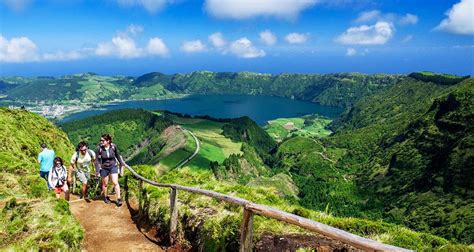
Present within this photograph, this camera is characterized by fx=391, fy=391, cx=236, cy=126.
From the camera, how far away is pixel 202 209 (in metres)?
15.9

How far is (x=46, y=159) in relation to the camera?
84.4ft

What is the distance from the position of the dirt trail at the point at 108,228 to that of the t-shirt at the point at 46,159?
9.39 ft

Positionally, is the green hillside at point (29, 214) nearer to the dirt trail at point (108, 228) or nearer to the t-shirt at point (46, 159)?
the t-shirt at point (46, 159)

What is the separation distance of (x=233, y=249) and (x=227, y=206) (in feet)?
7.96

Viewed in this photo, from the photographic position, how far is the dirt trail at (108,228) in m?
17.4

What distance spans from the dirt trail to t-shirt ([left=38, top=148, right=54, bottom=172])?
2.86m

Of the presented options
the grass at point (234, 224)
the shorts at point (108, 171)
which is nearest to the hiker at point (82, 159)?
the shorts at point (108, 171)

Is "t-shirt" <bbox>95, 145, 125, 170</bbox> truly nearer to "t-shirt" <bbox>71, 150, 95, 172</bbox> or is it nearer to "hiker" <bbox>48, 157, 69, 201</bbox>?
"t-shirt" <bbox>71, 150, 95, 172</bbox>

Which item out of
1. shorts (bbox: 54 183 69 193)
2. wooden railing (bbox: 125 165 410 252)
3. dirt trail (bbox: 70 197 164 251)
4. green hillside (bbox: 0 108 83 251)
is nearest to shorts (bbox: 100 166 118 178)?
dirt trail (bbox: 70 197 164 251)

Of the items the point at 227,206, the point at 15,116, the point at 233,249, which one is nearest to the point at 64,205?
the point at 227,206

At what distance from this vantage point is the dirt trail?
1738 centimetres

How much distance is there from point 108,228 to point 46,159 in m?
8.72

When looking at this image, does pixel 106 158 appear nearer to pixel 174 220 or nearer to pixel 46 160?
pixel 46 160

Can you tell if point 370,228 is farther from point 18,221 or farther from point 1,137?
point 1,137
